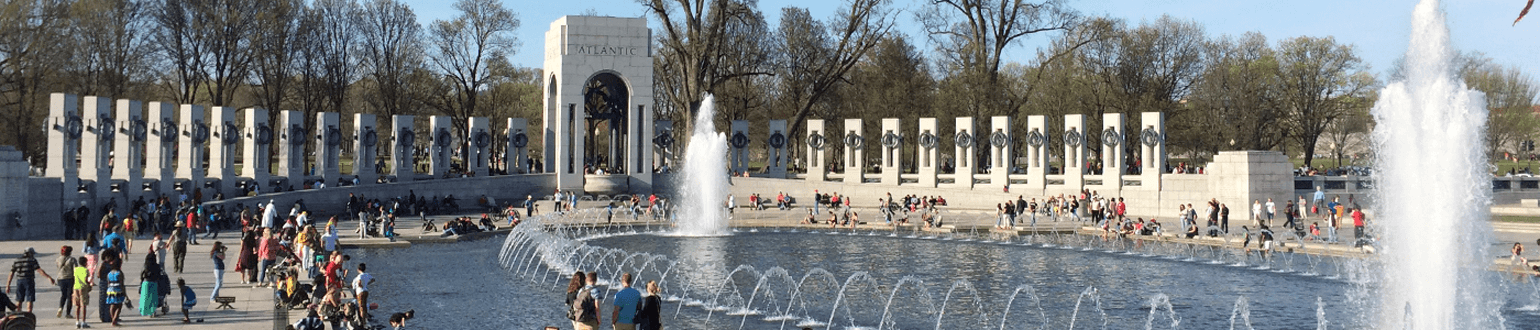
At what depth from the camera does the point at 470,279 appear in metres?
25.5

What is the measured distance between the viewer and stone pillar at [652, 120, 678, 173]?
62.0 metres

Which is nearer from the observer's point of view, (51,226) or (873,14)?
(51,226)

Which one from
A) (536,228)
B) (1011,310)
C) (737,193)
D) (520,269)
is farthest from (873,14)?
(1011,310)

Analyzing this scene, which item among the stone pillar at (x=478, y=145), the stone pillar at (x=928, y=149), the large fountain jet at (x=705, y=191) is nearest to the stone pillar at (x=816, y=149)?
the stone pillar at (x=928, y=149)

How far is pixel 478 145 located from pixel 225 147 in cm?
1309

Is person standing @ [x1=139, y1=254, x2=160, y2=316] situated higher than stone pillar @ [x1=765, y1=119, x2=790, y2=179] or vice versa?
stone pillar @ [x1=765, y1=119, x2=790, y2=179]

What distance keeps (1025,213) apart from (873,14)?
19.5 meters

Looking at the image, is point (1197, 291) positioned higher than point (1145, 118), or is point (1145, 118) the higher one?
point (1145, 118)

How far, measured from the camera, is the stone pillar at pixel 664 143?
203 feet

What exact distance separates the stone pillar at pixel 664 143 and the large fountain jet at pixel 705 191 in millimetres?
14900

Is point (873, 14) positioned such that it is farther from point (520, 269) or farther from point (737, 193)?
point (520, 269)

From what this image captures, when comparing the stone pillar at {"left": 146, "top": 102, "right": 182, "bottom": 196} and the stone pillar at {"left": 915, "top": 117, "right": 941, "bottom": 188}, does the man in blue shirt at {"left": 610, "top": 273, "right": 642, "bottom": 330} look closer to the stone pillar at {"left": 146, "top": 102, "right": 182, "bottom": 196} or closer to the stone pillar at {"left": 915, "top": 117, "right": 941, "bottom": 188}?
the stone pillar at {"left": 146, "top": 102, "right": 182, "bottom": 196}

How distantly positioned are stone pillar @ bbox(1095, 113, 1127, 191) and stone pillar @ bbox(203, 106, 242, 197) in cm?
3170

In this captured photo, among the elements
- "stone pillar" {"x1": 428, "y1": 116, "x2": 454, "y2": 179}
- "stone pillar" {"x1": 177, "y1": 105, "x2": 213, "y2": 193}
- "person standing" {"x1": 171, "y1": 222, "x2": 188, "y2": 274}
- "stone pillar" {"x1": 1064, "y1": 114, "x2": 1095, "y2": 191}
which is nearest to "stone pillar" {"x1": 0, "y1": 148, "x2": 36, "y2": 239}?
"stone pillar" {"x1": 177, "y1": 105, "x2": 213, "y2": 193}
